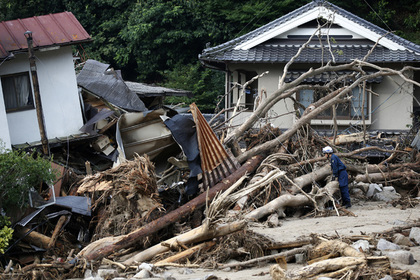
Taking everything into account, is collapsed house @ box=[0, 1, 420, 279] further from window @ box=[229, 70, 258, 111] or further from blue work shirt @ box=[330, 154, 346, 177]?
window @ box=[229, 70, 258, 111]

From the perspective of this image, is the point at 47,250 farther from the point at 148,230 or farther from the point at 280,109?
the point at 280,109

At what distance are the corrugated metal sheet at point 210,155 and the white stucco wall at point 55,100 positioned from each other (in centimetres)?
619

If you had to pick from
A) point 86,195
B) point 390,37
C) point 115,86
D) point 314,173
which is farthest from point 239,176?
point 390,37

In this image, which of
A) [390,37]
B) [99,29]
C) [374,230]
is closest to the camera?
[374,230]

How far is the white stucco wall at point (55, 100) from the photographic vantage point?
567 inches

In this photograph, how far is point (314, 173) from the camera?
11.9 m

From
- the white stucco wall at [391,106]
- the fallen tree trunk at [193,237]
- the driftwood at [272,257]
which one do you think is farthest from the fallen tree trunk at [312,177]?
the white stucco wall at [391,106]

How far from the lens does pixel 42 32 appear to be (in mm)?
14523

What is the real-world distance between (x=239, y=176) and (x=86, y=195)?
3190 mm

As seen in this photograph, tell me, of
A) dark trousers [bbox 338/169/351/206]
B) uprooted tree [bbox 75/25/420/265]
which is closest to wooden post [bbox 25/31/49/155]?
uprooted tree [bbox 75/25/420/265]

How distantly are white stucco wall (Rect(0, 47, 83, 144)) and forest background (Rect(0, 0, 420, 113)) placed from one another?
9543mm

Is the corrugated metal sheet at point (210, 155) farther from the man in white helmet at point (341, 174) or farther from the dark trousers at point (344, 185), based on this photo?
the dark trousers at point (344, 185)

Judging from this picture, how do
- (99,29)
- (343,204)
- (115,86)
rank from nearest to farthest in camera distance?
(343,204) → (115,86) → (99,29)

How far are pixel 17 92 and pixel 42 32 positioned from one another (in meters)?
1.79
